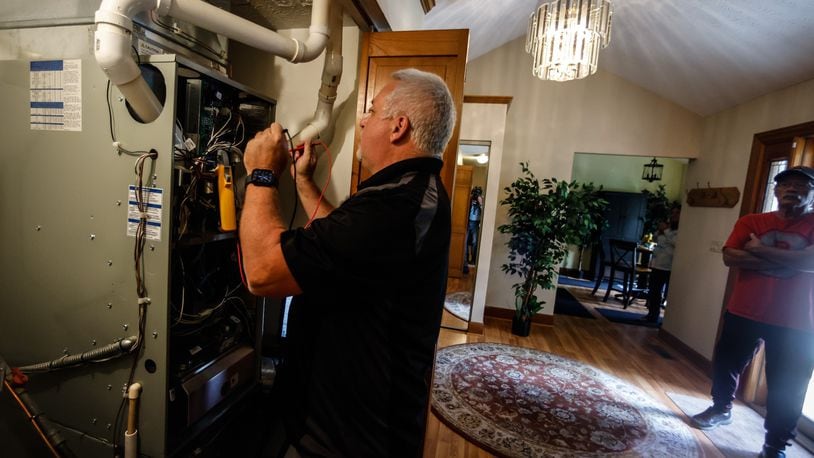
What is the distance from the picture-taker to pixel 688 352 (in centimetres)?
346

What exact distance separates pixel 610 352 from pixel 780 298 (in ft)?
5.62

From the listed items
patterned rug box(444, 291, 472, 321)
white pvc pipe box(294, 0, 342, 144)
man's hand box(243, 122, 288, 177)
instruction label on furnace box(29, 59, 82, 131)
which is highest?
white pvc pipe box(294, 0, 342, 144)

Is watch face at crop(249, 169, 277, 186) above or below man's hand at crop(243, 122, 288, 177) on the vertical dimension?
below

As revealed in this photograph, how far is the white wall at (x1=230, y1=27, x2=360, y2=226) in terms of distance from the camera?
1722mm

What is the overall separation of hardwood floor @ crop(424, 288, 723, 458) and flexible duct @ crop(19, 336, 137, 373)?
1.62 m

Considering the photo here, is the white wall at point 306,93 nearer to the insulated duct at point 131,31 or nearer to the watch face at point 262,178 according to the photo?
the insulated duct at point 131,31

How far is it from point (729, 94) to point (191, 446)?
465 centimetres

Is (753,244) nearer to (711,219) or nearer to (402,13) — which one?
(711,219)

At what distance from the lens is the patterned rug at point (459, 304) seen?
4221 mm

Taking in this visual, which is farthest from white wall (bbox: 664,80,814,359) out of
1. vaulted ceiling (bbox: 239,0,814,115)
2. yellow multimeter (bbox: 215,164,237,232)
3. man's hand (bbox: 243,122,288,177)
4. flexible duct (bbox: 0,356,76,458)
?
flexible duct (bbox: 0,356,76,458)

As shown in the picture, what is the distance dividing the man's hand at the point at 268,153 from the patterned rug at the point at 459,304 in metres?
3.25

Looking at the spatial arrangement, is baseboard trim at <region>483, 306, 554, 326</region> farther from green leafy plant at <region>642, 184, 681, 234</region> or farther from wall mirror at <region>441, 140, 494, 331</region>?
green leafy plant at <region>642, 184, 681, 234</region>

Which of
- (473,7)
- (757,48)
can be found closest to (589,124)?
(757,48)

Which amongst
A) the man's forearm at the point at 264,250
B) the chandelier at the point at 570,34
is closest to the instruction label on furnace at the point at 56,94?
the man's forearm at the point at 264,250
